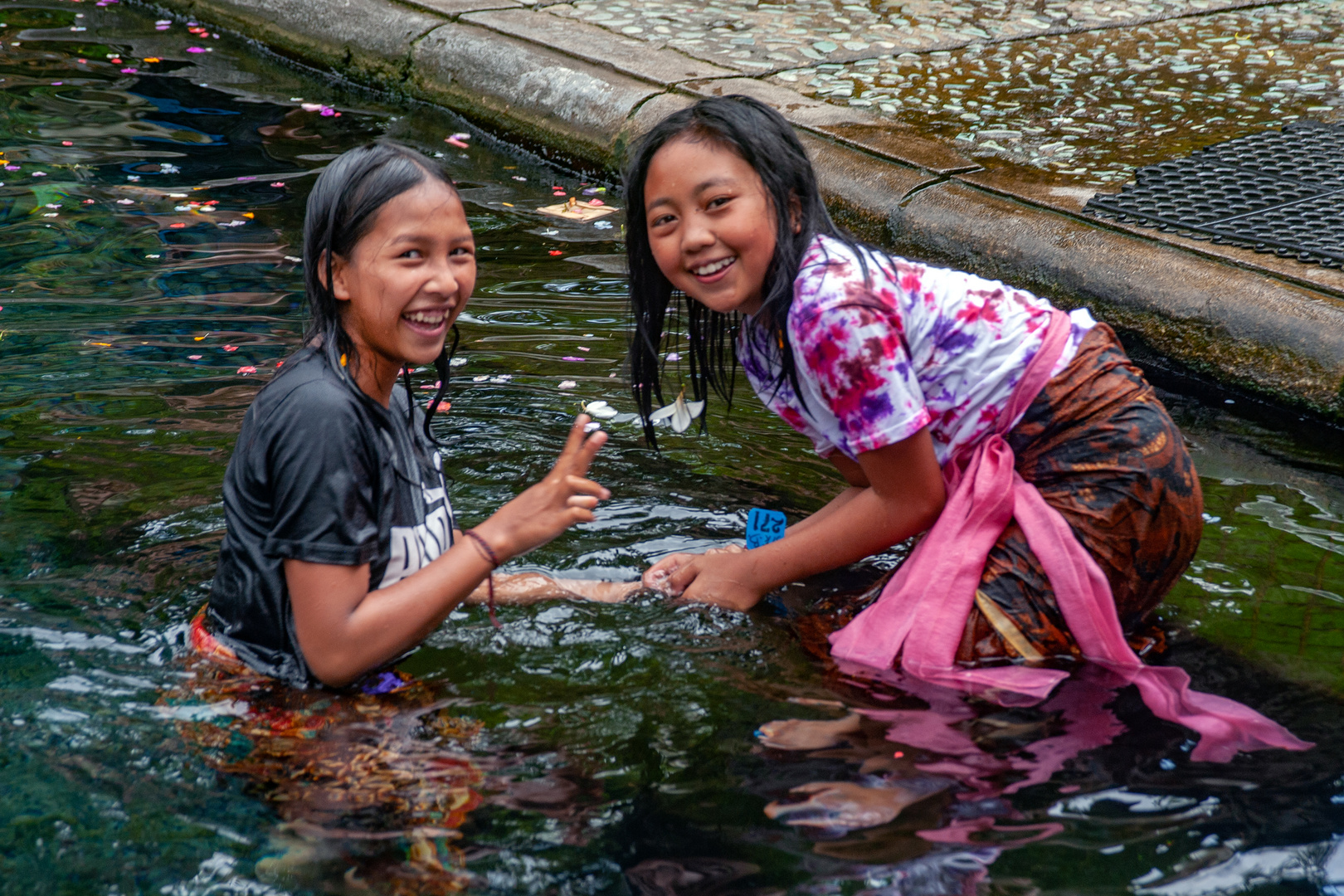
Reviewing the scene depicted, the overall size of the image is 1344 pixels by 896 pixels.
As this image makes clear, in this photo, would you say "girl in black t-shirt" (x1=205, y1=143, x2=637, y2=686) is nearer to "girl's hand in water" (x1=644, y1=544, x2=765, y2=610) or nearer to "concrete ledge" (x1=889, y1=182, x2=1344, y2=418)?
"girl's hand in water" (x1=644, y1=544, x2=765, y2=610)

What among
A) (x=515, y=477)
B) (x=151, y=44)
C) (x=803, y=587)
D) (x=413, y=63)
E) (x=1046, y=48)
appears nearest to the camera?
(x=803, y=587)

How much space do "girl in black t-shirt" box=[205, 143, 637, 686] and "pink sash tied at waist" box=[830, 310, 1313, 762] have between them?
0.73m

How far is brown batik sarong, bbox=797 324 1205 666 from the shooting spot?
104 inches

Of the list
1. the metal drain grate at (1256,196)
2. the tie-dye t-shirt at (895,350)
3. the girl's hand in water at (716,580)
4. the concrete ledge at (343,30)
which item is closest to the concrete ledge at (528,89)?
the concrete ledge at (343,30)

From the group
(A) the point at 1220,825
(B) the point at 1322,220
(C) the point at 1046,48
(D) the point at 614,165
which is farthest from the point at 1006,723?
(C) the point at 1046,48

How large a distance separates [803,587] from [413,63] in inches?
196

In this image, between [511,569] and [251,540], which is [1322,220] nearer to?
[511,569]

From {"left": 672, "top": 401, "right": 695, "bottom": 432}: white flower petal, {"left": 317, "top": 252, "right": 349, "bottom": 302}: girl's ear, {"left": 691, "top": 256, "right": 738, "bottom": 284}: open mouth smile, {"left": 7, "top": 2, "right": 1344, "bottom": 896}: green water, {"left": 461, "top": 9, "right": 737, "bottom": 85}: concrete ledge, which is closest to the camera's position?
{"left": 7, "top": 2, "right": 1344, "bottom": 896}: green water

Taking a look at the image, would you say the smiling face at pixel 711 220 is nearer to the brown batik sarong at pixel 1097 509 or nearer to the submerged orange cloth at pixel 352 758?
the brown batik sarong at pixel 1097 509

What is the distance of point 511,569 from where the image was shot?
10.9 ft

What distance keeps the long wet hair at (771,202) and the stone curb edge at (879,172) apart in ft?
6.22

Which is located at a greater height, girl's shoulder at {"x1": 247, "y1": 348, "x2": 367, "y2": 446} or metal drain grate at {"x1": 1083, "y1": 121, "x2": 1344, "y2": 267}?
metal drain grate at {"x1": 1083, "y1": 121, "x2": 1344, "y2": 267}

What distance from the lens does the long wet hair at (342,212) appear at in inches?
93.8

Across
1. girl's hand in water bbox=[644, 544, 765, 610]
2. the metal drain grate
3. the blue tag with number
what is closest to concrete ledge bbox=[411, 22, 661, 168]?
the metal drain grate
